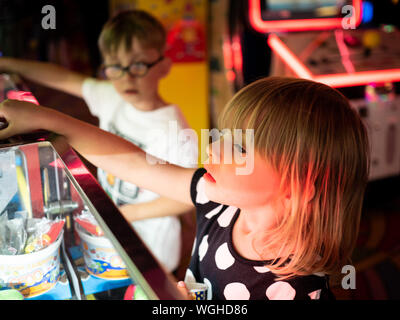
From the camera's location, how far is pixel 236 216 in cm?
92

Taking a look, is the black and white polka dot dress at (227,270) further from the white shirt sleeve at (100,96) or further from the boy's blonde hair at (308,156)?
the white shirt sleeve at (100,96)

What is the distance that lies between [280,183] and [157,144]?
584mm

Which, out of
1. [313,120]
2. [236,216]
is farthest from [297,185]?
[236,216]

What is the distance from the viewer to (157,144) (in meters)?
1.26

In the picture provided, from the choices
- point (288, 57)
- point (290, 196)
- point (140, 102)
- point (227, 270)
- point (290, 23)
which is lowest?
point (227, 270)

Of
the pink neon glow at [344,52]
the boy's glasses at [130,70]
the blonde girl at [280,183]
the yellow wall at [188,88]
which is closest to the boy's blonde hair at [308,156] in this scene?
the blonde girl at [280,183]

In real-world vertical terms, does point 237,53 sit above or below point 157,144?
above

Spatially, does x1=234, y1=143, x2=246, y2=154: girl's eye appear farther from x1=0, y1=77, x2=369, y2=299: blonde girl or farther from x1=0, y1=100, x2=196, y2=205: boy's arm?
x1=0, y1=100, x2=196, y2=205: boy's arm

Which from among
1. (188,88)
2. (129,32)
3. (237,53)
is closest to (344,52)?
(237,53)

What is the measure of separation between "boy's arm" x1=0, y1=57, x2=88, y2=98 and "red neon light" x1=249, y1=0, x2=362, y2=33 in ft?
4.45

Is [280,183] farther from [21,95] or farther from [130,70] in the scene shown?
[130,70]

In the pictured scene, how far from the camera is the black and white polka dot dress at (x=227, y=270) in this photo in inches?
31.2

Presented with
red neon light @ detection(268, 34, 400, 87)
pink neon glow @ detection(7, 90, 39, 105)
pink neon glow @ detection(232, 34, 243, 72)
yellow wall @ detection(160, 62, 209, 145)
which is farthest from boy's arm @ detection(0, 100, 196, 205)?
yellow wall @ detection(160, 62, 209, 145)

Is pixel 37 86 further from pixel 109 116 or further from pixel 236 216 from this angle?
pixel 236 216
